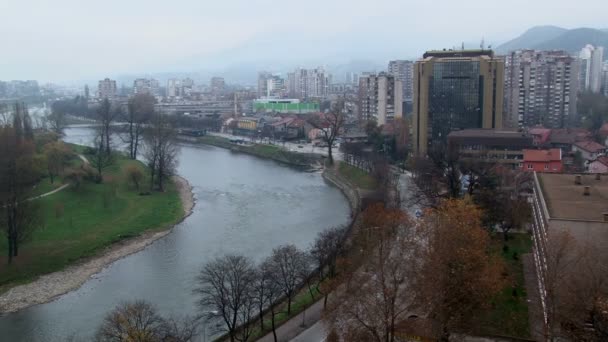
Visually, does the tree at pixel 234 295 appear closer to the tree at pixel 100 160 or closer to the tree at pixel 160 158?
the tree at pixel 160 158

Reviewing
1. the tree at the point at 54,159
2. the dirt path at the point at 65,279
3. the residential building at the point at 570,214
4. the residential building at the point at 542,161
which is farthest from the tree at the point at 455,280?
the tree at the point at 54,159

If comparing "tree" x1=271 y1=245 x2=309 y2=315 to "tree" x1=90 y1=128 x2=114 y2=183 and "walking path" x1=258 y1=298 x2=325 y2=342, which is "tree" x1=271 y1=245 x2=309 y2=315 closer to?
"walking path" x1=258 y1=298 x2=325 y2=342

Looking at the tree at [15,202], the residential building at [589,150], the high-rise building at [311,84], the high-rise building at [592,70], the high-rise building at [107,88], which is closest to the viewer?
the tree at [15,202]

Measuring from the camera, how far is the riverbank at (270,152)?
15455mm

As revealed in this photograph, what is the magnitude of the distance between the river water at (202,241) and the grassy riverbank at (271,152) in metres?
0.83

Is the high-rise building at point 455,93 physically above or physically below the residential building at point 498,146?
above

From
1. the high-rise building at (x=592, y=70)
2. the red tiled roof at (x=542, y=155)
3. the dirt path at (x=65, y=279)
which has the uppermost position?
the high-rise building at (x=592, y=70)

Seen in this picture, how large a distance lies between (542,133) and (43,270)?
10.8 meters

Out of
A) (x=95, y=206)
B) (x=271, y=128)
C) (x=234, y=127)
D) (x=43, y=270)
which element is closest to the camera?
(x=43, y=270)

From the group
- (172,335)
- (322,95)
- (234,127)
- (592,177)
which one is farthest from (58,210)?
(322,95)

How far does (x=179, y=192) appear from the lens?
456 inches

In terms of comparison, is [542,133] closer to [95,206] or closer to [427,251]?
[95,206]

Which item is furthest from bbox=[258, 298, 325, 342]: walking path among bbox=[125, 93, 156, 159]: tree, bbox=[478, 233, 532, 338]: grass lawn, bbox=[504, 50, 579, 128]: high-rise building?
bbox=[504, 50, 579, 128]: high-rise building

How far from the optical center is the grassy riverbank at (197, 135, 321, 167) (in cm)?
1552
